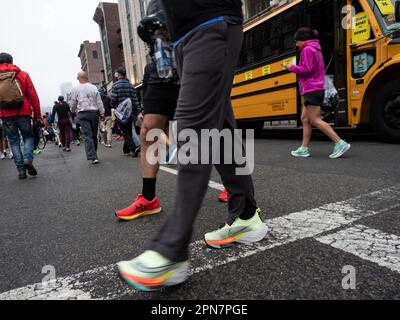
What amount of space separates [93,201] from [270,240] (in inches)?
80.5

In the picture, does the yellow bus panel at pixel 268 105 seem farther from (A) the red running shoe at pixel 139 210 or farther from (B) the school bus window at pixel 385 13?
(A) the red running shoe at pixel 139 210

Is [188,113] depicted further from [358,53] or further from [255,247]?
[358,53]

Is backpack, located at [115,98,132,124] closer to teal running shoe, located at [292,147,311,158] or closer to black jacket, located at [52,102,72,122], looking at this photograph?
teal running shoe, located at [292,147,311,158]

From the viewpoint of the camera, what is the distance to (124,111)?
6270 millimetres

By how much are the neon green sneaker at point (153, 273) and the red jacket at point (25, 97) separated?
178 inches

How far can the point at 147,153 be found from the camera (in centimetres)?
243

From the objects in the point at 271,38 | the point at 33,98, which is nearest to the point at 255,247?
the point at 33,98

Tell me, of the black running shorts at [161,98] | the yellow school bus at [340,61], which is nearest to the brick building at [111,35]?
the yellow school bus at [340,61]

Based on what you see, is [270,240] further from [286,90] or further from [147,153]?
[286,90]

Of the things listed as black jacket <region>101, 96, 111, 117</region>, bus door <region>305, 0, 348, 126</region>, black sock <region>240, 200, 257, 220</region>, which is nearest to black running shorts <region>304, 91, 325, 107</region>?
bus door <region>305, 0, 348, 126</region>

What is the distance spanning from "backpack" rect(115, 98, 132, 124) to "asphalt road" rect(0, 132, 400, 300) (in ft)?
9.05

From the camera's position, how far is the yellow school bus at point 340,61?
4.97m

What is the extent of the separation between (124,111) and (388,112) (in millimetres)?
4764
